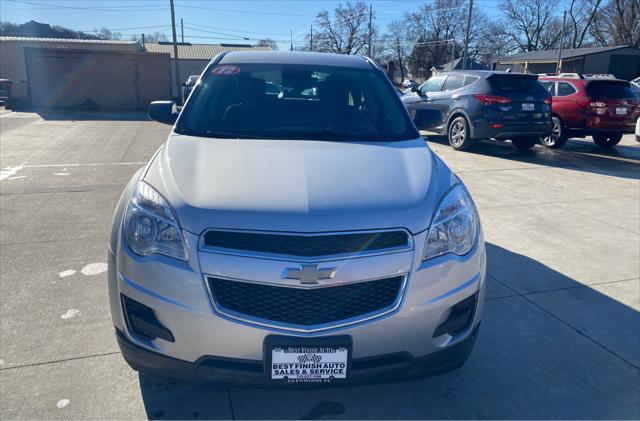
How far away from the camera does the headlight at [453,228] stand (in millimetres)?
2176

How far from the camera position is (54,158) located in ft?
30.7

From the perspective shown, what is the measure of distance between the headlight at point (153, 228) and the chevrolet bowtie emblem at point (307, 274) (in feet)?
1.46

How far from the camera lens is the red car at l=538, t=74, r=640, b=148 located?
35.1 feet

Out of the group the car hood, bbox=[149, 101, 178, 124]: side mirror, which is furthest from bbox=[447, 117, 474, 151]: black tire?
the car hood

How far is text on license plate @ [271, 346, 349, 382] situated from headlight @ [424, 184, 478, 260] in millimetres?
570

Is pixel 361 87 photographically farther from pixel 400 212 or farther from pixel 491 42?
pixel 491 42

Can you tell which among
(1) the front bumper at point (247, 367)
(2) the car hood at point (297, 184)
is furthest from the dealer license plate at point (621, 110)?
(1) the front bumper at point (247, 367)

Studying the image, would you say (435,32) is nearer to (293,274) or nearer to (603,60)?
(603,60)

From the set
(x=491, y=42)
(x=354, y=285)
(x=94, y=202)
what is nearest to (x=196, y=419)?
(x=354, y=285)

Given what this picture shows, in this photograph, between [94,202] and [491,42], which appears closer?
[94,202]

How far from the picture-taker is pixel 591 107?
426 inches

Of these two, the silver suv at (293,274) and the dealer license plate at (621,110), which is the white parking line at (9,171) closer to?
the silver suv at (293,274)

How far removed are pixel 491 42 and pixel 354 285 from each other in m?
83.0

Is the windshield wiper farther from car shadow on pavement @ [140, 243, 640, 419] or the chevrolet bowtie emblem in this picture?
car shadow on pavement @ [140, 243, 640, 419]
